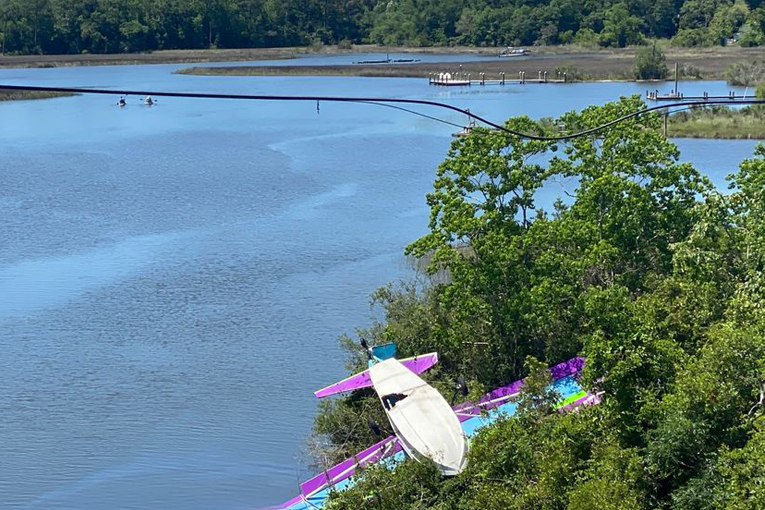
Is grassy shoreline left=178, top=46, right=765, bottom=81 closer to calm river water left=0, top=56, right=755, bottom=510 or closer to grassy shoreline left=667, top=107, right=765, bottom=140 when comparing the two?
grassy shoreline left=667, top=107, right=765, bottom=140

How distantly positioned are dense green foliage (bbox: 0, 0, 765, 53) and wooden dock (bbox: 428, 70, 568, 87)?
33350mm

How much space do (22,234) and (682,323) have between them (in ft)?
104

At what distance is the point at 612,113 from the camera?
2870cm

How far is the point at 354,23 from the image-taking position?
A: 168 metres

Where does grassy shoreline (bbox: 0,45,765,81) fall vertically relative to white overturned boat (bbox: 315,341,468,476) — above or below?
below

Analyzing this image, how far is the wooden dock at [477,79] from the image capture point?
104 meters

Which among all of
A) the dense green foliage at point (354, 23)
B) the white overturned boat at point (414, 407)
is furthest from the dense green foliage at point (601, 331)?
the dense green foliage at point (354, 23)

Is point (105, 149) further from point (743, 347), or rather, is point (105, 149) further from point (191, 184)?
point (743, 347)

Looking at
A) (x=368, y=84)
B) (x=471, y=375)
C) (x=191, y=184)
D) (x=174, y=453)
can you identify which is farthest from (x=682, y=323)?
(x=368, y=84)

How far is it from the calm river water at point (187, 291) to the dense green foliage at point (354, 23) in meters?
68.8

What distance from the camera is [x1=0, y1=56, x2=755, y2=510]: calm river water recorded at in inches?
1066

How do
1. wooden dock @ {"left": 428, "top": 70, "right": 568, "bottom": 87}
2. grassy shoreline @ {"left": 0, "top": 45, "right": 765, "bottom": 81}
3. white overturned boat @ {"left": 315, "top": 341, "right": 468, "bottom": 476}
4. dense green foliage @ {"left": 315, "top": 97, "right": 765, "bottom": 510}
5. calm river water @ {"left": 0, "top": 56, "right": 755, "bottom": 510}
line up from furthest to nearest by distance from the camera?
grassy shoreline @ {"left": 0, "top": 45, "right": 765, "bottom": 81}, wooden dock @ {"left": 428, "top": 70, "right": 568, "bottom": 87}, calm river water @ {"left": 0, "top": 56, "right": 755, "bottom": 510}, white overturned boat @ {"left": 315, "top": 341, "right": 468, "bottom": 476}, dense green foliage @ {"left": 315, "top": 97, "right": 765, "bottom": 510}

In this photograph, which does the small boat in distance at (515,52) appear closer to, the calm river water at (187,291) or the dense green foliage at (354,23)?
the dense green foliage at (354,23)

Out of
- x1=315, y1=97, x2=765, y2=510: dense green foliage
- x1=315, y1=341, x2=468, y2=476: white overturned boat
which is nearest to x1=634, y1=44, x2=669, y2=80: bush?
x1=315, y1=97, x2=765, y2=510: dense green foliage
